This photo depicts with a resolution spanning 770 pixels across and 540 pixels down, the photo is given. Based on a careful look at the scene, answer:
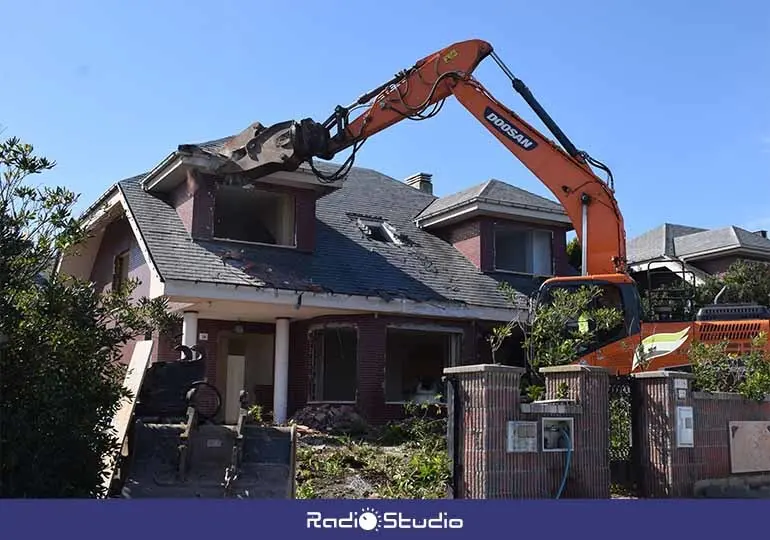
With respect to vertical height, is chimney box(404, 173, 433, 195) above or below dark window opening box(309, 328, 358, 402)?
above

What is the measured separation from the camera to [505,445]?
29.6 feet

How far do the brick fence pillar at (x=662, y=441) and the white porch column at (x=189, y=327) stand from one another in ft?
32.9

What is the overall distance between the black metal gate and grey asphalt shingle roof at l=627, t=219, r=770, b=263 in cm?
1902

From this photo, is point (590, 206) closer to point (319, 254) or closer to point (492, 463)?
point (319, 254)

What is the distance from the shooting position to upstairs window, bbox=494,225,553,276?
2261 centimetres

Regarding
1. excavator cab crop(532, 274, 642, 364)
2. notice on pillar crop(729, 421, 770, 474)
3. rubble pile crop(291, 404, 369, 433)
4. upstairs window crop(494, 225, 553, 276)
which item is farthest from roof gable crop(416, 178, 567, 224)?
notice on pillar crop(729, 421, 770, 474)

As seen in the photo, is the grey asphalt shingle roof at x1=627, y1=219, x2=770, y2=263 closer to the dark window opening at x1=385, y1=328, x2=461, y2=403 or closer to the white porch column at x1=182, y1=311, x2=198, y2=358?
the dark window opening at x1=385, y1=328, x2=461, y2=403

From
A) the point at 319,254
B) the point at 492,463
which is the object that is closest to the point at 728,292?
the point at 319,254

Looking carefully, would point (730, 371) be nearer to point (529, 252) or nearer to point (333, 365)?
point (333, 365)

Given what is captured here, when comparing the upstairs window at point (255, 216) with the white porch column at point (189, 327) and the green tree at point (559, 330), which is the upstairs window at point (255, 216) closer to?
the white porch column at point (189, 327)

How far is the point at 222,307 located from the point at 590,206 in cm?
760

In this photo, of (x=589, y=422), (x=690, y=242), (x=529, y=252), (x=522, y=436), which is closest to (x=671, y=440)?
(x=589, y=422)

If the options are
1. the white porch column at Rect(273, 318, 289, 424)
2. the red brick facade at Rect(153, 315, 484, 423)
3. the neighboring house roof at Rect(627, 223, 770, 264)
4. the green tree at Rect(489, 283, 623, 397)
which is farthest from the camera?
the neighboring house roof at Rect(627, 223, 770, 264)

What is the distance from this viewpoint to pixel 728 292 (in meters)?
23.9
